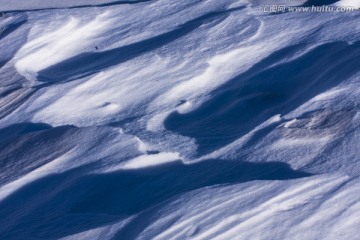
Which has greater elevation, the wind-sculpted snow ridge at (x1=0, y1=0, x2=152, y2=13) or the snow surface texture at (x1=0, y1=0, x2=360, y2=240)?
the wind-sculpted snow ridge at (x1=0, y1=0, x2=152, y2=13)

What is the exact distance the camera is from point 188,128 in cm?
212

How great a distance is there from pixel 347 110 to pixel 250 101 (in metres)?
0.45

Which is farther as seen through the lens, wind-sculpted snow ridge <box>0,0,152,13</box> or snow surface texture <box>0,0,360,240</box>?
wind-sculpted snow ridge <box>0,0,152,13</box>

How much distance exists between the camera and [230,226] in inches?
59.5

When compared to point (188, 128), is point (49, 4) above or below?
above

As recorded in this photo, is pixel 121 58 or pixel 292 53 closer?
pixel 292 53

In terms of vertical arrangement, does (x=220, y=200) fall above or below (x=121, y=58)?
below

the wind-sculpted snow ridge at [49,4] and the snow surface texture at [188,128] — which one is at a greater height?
the wind-sculpted snow ridge at [49,4]

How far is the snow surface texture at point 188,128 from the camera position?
1587mm

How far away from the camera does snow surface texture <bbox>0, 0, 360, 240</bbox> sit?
1587 mm

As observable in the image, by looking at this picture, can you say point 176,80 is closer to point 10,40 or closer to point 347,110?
point 347,110

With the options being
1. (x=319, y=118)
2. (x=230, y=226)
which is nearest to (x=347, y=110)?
(x=319, y=118)

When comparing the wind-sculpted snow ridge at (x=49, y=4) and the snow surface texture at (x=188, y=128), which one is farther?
the wind-sculpted snow ridge at (x=49, y=4)

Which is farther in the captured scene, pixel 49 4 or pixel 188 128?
pixel 49 4
